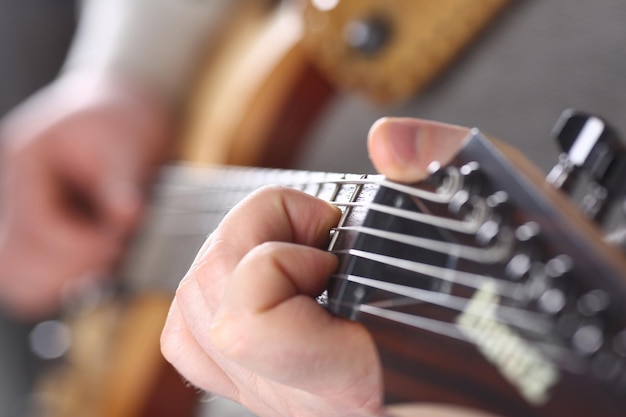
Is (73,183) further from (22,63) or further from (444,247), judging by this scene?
(444,247)

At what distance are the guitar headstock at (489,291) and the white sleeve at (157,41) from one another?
2.06 feet

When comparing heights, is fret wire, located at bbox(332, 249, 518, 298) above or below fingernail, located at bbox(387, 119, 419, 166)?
below

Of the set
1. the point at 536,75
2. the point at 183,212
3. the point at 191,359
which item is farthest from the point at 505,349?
the point at 183,212

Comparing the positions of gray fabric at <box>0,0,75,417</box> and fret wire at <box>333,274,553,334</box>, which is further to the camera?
gray fabric at <box>0,0,75,417</box>

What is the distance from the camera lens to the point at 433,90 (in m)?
0.56

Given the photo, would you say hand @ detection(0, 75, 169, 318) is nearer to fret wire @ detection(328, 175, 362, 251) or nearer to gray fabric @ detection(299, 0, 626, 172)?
gray fabric @ detection(299, 0, 626, 172)

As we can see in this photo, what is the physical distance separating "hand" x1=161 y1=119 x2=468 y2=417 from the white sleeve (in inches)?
23.4

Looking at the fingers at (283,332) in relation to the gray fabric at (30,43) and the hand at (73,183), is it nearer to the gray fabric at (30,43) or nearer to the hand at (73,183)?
the hand at (73,183)

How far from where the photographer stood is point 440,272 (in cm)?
24

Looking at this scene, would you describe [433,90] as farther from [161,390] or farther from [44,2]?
[44,2]

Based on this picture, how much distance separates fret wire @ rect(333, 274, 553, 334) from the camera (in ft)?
0.69

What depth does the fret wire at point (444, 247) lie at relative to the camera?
0.74ft

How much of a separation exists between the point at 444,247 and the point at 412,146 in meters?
0.04

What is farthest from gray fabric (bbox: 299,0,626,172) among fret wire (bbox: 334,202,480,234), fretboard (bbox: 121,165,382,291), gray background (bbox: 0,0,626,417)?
A: fret wire (bbox: 334,202,480,234)
